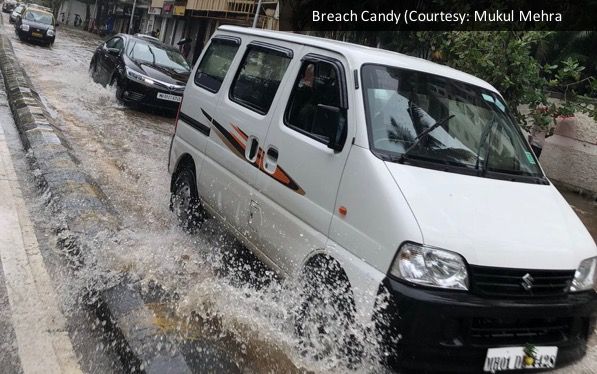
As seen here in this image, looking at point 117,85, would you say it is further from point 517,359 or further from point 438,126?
point 517,359

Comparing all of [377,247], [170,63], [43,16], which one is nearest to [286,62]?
[377,247]

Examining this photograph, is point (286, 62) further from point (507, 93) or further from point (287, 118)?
point (507, 93)

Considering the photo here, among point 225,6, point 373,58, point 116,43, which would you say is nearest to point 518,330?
point 373,58

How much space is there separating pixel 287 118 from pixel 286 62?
506 mm

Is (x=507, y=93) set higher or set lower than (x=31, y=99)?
higher

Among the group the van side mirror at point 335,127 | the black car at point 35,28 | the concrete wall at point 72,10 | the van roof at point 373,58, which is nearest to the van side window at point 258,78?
the van roof at point 373,58

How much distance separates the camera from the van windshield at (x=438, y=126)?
10.8ft

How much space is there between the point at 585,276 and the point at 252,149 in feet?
7.79

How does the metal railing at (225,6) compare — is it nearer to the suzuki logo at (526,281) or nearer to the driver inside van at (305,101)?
the driver inside van at (305,101)

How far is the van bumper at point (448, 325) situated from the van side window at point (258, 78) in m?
2.00

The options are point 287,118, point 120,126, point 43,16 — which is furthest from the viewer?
point 43,16

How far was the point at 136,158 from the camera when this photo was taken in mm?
8148

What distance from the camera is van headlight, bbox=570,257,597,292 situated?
3115mm

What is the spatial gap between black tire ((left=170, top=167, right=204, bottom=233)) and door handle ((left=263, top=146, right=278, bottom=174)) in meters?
1.31
